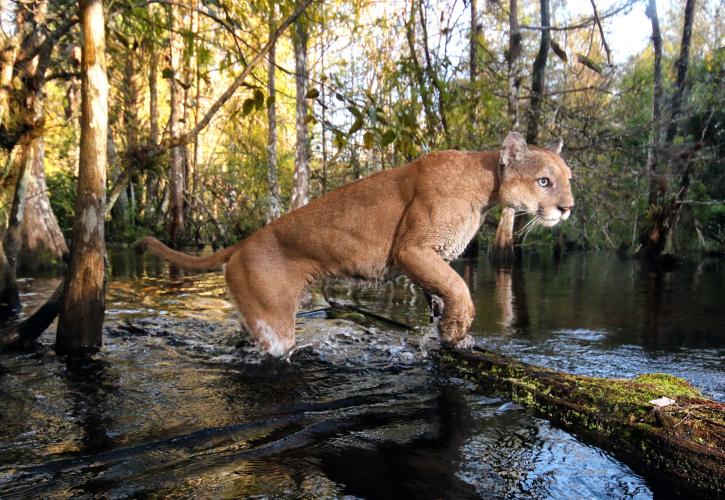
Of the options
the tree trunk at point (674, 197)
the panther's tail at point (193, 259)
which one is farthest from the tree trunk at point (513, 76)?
the panther's tail at point (193, 259)

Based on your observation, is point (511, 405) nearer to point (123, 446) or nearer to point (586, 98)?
point (123, 446)

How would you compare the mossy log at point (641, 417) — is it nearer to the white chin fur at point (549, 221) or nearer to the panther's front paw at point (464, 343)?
the panther's front paw at point (464, 343)

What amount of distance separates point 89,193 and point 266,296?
197 centimetres

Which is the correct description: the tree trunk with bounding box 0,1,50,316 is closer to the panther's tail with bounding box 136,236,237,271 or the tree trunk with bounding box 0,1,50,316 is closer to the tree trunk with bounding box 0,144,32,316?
the tree trunk with bounding box 0,144,32,316

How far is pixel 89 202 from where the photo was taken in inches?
224

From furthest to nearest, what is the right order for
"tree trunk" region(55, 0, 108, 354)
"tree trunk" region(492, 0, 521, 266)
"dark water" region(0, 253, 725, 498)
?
1. "tree trunk" region(492, 0, 521, 266)
2. "tree trunk" region(55, 0, 108, 354)
3. "dark water" region(0, 253, 725, 498)

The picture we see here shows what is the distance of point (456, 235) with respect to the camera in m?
5.61

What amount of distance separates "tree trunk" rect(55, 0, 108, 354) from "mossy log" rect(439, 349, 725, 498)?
388 cm

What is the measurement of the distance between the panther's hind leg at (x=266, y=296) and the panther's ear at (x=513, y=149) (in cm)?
237

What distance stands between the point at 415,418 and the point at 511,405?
784 mm

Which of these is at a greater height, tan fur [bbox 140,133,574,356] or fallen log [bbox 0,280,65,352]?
tan fur [bbox 140,133,574,356]

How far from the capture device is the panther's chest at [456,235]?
5540 mm

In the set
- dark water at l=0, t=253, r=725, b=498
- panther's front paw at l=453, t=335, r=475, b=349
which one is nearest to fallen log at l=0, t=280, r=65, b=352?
dark water at l=0, t=253, r=725, b=498

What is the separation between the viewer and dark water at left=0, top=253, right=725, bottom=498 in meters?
3.38
